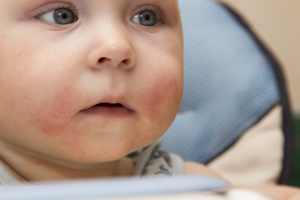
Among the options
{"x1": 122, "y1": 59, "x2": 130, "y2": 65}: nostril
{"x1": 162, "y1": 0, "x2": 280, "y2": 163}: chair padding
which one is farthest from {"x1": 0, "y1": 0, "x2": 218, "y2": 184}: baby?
{"x1": 162, "y1": 0, "x2": 280, "y2": 163}: chair padding

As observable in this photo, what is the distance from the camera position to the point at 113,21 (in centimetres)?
43

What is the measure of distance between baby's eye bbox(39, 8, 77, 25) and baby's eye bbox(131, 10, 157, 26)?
72 millimetres

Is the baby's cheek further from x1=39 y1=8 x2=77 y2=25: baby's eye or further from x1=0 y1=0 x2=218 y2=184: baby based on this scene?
x1=39 y1=8 x2=77 y2=25: baby's eye

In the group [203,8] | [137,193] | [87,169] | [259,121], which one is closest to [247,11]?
[203,8]

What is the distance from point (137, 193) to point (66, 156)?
0.71 ft

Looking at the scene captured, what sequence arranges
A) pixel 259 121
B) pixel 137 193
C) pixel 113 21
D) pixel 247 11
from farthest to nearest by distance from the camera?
pixel 247 11, pixel 259 121, pixel 113 21, pixel 137 193

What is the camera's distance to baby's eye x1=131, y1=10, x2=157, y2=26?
477 millimetres

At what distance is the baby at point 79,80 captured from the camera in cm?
40

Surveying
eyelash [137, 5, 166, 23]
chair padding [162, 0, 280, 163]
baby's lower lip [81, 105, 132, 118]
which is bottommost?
baby's lower lip [81, 105, 132, 118]

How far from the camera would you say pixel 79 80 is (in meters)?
0.40

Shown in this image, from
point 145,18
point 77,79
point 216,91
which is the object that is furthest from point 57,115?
point 216,91

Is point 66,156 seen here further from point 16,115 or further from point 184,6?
point 184,6

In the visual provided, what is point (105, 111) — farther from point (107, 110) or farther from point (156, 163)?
point (156, 163)

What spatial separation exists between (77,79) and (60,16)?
0.27 feet
